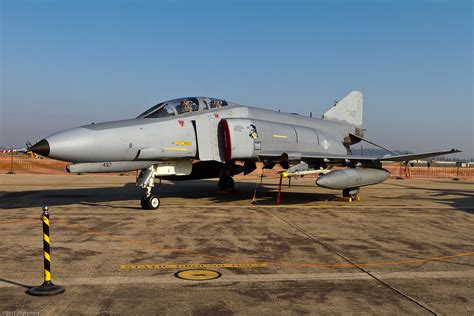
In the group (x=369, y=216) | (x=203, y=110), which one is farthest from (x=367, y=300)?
(x=203, y=110)

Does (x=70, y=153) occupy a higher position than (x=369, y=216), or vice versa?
(x=70, y=153)

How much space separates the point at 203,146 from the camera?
12.6m

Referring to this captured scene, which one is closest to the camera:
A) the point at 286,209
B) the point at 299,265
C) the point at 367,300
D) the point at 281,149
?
the point at 367,300

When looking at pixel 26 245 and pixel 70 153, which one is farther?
pixel 70 153

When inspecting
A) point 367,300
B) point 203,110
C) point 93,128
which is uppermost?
point 203,110

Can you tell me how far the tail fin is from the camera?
65.4 ft

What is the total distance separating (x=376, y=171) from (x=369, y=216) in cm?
382

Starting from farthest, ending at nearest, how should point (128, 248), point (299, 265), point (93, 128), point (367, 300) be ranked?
1. point (93, 128)
2. point (128, 248)
3. point (299, 265)
4. point (367, 300)

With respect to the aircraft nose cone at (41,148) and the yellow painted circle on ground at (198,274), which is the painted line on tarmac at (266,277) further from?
the aircraft nose cone at (41,148)

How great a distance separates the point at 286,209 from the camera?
1270 centimetres

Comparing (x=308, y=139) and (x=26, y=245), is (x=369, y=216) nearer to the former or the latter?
(x=308, y=139)

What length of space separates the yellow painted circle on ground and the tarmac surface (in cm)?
5

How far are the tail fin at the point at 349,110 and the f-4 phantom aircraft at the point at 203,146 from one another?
2.92 metres

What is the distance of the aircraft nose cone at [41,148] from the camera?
9148 mm
